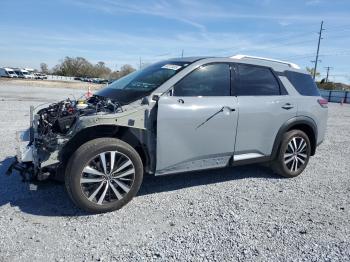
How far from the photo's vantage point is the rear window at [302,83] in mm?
5680

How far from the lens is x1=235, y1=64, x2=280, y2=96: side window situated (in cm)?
502

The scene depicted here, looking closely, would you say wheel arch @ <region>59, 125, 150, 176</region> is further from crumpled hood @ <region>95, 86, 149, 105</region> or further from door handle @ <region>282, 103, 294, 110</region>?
door handle @ <region>282, 103, 294, 110</region>

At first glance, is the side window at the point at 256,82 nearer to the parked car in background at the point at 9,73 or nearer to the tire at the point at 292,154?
the tire at the point at 292,154

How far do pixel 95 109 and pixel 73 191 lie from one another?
1.03m

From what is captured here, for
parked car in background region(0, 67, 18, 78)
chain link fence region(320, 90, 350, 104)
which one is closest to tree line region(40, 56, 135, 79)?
parked car in background region(0, 67, 18, 78)

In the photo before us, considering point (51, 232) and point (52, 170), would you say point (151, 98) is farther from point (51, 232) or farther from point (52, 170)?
point (51, 232)

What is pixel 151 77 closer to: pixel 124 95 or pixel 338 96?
pixel 124 95

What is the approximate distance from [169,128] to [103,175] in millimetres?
985

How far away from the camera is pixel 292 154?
5.57m

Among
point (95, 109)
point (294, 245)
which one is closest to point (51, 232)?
point (95, 109)

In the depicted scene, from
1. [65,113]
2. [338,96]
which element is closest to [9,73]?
[338,96]

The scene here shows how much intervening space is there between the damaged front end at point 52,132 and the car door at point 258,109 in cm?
176

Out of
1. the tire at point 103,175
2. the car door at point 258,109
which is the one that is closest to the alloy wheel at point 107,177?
the tire at point 103,175

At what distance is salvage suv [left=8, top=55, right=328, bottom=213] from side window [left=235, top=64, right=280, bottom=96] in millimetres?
16
